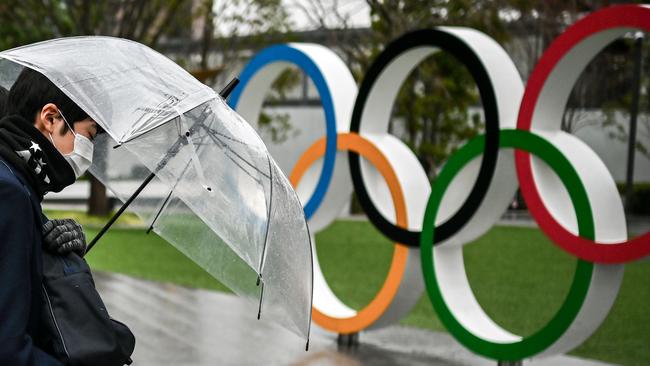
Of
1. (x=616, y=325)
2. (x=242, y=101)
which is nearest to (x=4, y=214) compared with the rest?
(x=242, y=101)

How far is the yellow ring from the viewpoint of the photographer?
7.95m

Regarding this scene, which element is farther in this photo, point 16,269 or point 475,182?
point 475,182

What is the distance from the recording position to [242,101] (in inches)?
390

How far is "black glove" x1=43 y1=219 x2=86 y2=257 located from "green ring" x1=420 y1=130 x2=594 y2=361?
15.7 feet

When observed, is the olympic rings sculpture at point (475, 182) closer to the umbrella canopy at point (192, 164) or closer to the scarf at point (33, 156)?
the umbrella canopy at point (192, 164)

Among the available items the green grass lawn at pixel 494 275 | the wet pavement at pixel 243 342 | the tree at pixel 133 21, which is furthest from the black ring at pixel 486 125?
the tree at pixel 133 21

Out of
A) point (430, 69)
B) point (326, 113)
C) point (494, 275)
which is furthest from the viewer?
point (430, 69)

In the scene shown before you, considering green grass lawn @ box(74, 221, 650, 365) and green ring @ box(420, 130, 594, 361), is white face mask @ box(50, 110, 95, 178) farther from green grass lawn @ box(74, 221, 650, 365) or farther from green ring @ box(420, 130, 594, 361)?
green grass lawn @ box(74, 221, 650, 365)

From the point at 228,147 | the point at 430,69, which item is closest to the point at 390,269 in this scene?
the point at 228,147

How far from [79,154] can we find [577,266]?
16.0ft

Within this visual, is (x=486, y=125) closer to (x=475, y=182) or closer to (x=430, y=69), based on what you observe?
(x=475, y=182)

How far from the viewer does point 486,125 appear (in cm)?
730

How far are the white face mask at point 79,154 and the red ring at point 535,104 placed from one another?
4497 mm

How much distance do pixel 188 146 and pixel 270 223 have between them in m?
0.44
